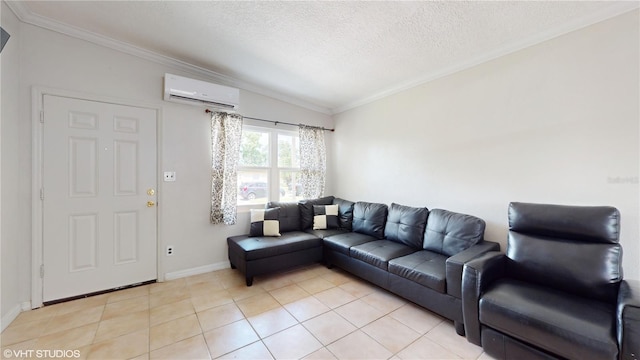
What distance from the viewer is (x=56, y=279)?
229 cm

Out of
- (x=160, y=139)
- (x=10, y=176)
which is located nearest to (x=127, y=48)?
(x=160, y=139)

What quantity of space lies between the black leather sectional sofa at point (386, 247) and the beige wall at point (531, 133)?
36cm

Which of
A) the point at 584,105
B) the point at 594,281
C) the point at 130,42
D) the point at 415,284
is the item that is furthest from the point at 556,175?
the point at 130,42

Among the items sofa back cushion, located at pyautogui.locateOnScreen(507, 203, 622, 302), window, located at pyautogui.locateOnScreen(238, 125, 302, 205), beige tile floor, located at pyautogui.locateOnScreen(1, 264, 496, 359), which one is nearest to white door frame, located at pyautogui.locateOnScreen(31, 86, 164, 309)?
beige tile floor, located at pyautogui.locateOnScreen(1, 264, 496, 359)

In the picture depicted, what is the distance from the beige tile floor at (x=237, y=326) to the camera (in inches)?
67.4

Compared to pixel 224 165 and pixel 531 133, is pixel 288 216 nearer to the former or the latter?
pixel 224 165

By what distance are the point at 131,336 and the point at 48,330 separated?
0.69 meters

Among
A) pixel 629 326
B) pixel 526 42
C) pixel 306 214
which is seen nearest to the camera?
pixel 629 326

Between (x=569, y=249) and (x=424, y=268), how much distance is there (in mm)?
1044

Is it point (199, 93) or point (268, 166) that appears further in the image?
point (268, 166)

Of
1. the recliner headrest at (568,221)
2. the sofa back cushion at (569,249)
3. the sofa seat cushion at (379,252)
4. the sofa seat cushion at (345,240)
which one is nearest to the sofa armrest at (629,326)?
the sofa back cushion at (569,249)

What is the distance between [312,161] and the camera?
423cm

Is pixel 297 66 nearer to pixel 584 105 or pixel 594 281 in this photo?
pixel 584 105

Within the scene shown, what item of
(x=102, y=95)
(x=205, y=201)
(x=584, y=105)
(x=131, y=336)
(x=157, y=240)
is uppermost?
(x=102, y=95)
